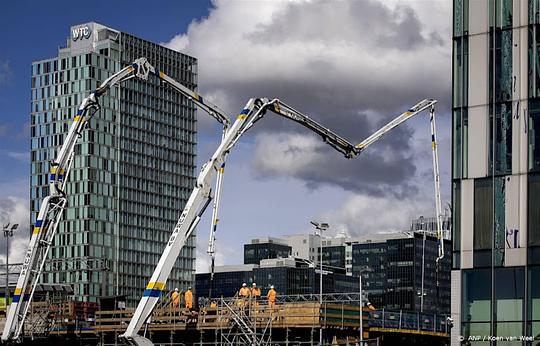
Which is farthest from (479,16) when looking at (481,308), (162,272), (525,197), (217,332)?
(217,332)

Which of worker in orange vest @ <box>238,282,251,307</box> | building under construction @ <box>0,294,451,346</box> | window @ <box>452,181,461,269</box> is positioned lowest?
building under construction @ <box>0,294,451,346</box>

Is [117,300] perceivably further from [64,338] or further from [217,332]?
[217,332]

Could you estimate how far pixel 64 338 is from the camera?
73.8 metres

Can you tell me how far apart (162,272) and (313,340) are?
55.9 ft

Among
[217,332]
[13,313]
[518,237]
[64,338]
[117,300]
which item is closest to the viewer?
[518,237]

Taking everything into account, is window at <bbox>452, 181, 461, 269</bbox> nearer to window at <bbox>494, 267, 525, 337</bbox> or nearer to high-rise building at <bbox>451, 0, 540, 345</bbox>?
high-rise building at <bbox>451, 0, 540, 345</bbox>

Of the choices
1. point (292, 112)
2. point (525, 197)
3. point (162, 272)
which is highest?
point (292, 112)

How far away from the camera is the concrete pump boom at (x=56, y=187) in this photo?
6294 cm

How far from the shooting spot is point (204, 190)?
Answer: 5509 centimetres

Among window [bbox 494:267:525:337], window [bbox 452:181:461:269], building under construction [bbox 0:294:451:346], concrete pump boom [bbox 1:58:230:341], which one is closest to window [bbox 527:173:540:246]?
window [bbox 494:267:525:337]

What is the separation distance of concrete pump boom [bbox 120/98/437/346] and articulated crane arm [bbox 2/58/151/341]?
8512mm

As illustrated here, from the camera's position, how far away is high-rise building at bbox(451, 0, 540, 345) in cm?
4950

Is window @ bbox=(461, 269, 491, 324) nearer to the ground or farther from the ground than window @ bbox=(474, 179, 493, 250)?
nearer to the ground

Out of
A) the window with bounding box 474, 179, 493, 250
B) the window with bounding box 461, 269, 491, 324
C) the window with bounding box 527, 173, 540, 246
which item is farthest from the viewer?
the window with bounding box 474, 179, 493, 250
